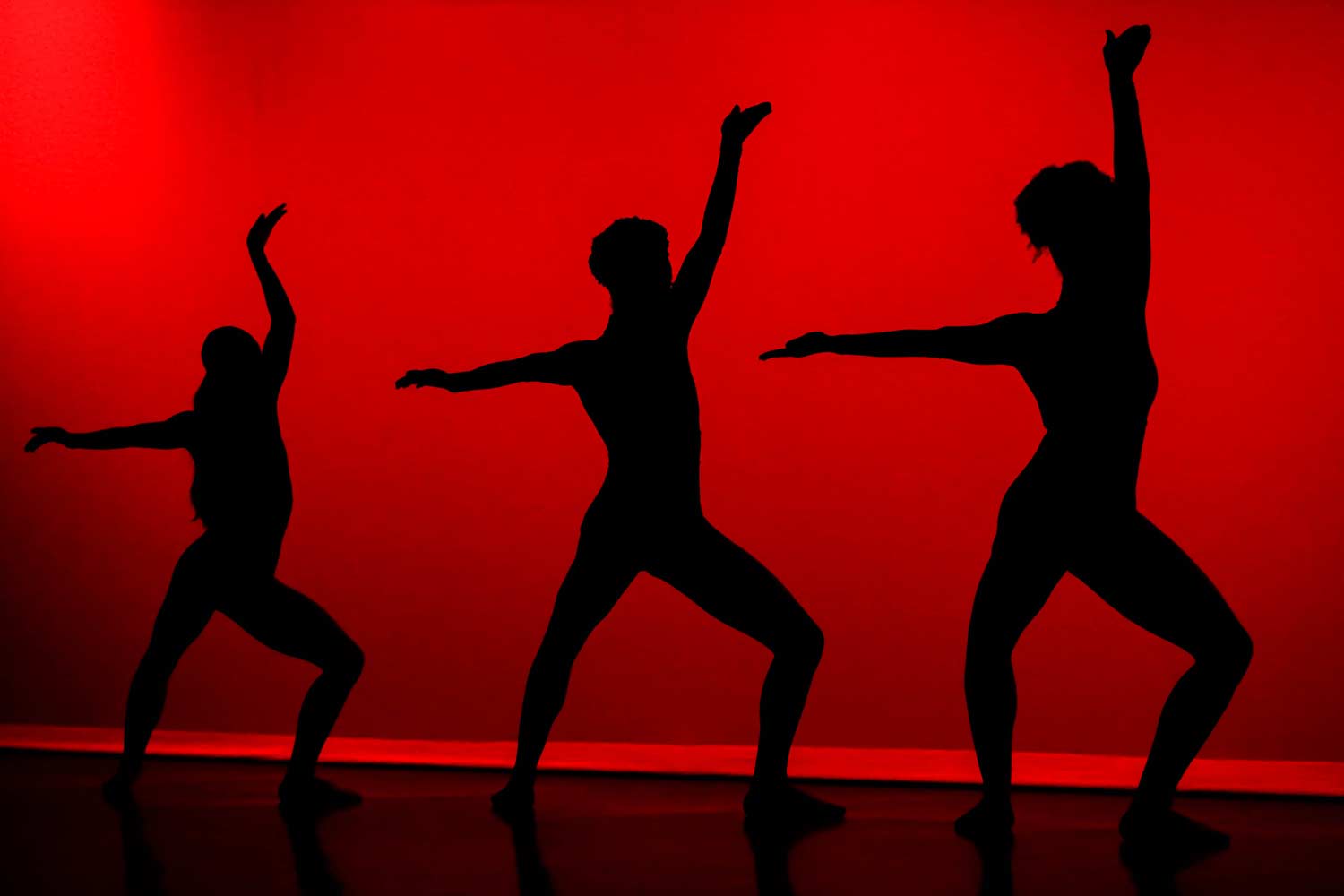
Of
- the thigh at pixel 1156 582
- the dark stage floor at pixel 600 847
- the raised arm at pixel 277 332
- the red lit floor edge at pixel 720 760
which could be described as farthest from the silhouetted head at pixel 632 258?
the red lit floor edge at pixel 720 760

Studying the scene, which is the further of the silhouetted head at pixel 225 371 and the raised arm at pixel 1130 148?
the silhouetted head at pixel 225 371

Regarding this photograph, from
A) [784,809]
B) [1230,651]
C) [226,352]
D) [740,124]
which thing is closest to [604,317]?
[226,352]

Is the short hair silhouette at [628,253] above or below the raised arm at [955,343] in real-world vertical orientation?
above

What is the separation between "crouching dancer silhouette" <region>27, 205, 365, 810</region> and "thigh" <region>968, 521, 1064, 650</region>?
1509 millimetres

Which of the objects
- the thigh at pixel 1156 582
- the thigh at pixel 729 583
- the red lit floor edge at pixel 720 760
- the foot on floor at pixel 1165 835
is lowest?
the red lit floor edge at pixel 720 760

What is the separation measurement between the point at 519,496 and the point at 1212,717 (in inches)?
90.1

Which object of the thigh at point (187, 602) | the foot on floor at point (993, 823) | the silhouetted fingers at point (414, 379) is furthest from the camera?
the thigh at point (187, 602)

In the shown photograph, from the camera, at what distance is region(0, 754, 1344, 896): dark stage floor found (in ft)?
7.06

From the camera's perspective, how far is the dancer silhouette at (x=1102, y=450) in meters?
2.39

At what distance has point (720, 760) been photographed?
3.78 meters

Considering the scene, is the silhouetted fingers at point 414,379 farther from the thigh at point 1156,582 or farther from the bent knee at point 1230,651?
the bent knee at point 1230,651

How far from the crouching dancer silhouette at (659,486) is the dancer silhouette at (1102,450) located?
0.39 meters

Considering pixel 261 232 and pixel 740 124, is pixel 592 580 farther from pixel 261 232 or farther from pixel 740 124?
pixel 261 232

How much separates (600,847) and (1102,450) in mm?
1212
